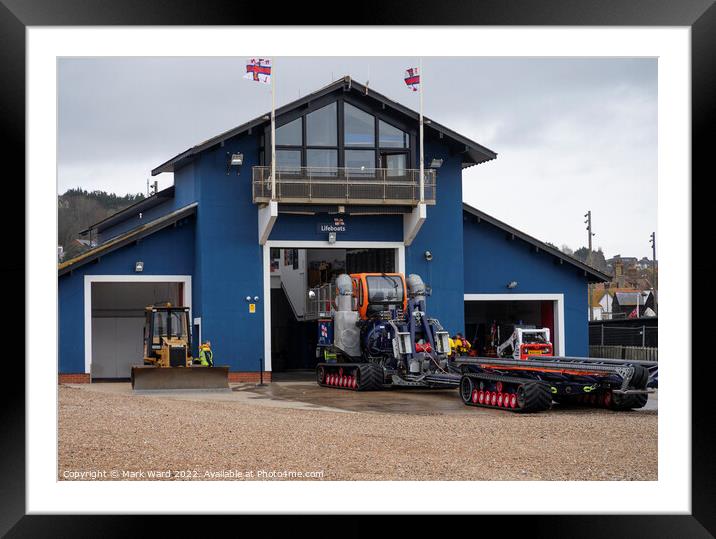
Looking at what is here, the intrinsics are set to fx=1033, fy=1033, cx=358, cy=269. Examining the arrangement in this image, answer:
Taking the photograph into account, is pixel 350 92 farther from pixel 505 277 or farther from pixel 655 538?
pixel 655 538

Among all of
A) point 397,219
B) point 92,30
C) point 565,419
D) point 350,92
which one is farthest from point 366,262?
point 92,30

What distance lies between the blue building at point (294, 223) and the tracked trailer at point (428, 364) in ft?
9.20

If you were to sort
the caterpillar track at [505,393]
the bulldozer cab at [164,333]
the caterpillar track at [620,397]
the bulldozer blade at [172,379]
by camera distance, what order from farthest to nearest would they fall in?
the bulldozer cab at [164,333] → the bulldozer blade at [172,379] → the caterpillar track at [505,393] → the caterpillar track at [620,397]

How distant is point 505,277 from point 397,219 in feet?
14.0

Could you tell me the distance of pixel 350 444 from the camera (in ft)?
47.7

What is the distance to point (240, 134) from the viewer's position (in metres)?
29.4

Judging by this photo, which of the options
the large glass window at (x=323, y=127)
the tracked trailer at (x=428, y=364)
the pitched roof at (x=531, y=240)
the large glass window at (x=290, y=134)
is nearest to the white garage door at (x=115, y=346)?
the tracked trailer at (x=428, y=364)

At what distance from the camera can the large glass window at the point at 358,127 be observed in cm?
2931

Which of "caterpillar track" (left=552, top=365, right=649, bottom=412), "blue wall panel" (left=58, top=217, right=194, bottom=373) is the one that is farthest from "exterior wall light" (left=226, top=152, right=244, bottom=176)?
"caterpillar track" (left=552, top=365, right=649, bottom=412)

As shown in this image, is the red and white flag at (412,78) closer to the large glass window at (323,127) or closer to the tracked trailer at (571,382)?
the large glass window at (323,127)

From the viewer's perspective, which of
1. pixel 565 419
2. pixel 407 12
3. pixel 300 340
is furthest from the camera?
pixel 300 340

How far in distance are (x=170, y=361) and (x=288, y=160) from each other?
6.91 meters

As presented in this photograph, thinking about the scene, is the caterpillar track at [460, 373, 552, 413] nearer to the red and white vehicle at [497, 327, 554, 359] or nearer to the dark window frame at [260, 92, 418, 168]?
the red and white vehicle at [497, 327, 554, 359]

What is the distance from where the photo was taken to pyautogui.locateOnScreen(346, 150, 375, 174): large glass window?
1148 inches
